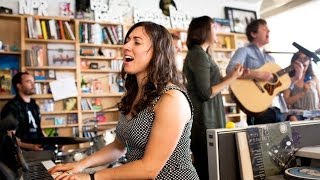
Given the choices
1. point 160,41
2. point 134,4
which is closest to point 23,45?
point 134,4

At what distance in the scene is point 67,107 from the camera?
4.20 metres

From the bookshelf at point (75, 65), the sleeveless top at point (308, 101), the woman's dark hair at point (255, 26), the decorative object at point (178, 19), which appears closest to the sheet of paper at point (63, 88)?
the bookshelf at point (75, 65)

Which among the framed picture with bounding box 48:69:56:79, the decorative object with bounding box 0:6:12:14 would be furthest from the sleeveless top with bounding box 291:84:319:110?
the decorative object with bounding box 0:6:12:14

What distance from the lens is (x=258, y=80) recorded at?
256cm

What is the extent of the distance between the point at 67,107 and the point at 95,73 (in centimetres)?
64

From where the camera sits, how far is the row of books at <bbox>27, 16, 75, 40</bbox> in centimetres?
399

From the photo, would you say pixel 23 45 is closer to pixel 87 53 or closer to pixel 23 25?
pixel 23 25

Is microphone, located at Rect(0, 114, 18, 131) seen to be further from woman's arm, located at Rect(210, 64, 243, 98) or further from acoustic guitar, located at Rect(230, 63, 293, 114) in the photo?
acoustic guitar, located at Rect(230, 63, 293, 114)

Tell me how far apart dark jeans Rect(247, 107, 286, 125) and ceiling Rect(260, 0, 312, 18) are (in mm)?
3447

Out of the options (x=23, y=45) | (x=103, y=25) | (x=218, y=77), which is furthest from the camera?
(x=103, y=25)

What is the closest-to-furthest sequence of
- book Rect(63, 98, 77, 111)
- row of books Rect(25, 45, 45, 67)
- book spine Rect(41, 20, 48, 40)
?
row of books Rect(25, 45, 45, 67) → book spine Rect(41, 20, 48, 40) → book Rect(63, 98, 77, 111)

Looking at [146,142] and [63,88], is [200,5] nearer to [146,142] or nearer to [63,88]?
[63,88]

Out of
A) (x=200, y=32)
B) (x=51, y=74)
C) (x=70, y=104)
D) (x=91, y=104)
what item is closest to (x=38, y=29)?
(x=51, y=74)

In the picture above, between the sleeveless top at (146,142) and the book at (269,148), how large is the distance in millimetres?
315
